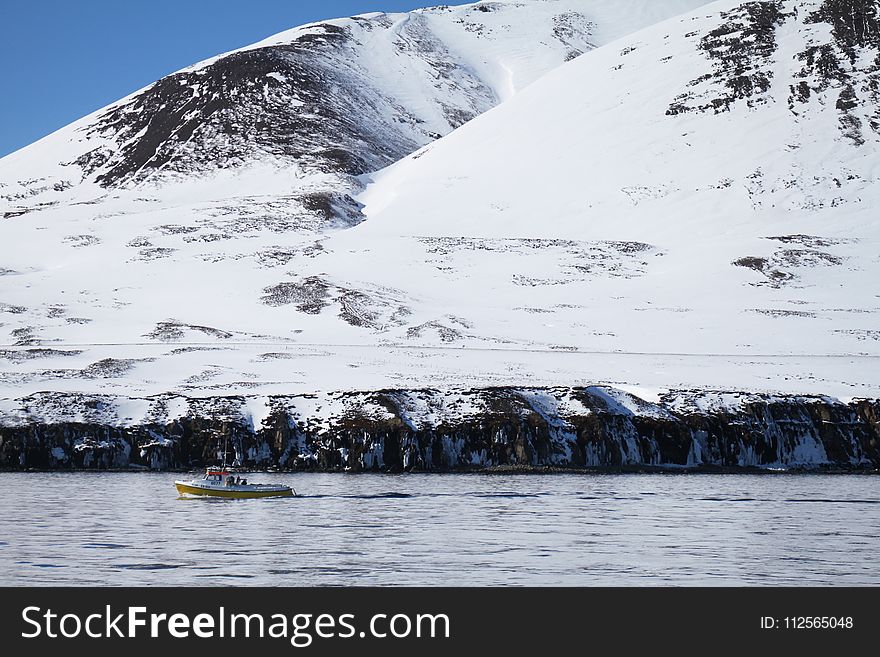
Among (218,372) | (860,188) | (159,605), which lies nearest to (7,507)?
(159,605)

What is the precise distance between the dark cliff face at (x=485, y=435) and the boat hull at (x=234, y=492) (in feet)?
45.4

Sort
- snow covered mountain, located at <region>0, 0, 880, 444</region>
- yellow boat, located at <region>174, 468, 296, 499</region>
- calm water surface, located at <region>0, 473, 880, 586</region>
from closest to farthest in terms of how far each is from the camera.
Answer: calm water surface, located at <region>0, 473, 880, 586</region>
yellow boat, located at <region>174, 468, 296, 499</region>
snow covered mountain, located at <region>0, 0, 880, 444</region>

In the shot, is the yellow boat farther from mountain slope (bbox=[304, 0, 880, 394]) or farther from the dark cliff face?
mountain slope (bbox=[304, 0, 880, 394])

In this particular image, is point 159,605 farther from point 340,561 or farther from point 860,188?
point 860,188

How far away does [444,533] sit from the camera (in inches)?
1586

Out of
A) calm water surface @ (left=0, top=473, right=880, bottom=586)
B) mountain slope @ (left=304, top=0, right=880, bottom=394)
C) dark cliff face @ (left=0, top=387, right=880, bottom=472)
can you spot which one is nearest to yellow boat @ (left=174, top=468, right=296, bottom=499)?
calm water surface @ (left=0, top=473, right=880, bottom=586)

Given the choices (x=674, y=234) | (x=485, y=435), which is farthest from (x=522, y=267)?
(x=485, y=435)

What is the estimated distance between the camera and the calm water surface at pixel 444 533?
31.1 m

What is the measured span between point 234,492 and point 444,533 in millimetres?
16910

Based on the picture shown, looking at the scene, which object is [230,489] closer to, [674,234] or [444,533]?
[444,533]

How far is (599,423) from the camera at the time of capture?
70.4 metres

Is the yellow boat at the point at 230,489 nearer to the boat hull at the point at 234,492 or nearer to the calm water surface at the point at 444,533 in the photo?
the boat hull at the point at 234,492

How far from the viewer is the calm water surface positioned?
31141 mm

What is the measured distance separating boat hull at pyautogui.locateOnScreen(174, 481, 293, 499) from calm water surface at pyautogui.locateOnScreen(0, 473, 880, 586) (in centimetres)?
92
